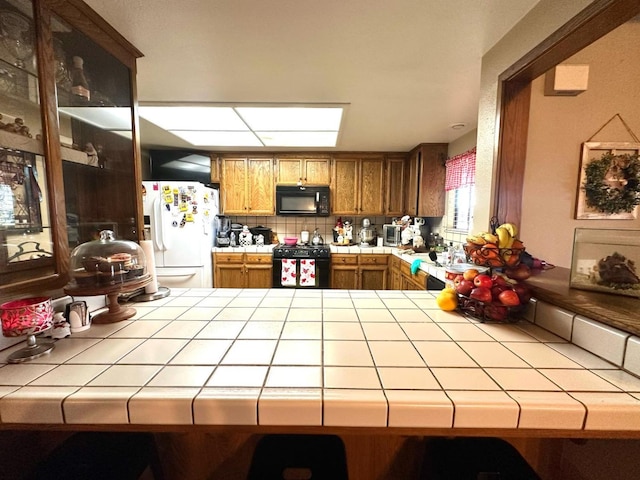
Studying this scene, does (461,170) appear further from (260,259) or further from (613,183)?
(260,259)

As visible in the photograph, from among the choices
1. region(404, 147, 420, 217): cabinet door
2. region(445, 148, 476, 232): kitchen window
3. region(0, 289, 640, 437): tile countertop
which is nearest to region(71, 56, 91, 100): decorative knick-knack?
region(0, 289, 640, 437): tile countertop

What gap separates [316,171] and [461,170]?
5.71 ft

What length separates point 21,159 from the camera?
915 millimetres

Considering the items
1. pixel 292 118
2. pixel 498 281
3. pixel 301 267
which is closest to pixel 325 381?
pixel 498 281

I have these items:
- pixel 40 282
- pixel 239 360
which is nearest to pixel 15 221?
pixel 40 282

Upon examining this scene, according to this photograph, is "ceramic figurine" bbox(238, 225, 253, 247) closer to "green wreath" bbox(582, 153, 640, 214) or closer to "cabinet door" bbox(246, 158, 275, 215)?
"cabinet door" bbox(246, 158, 275, 215)

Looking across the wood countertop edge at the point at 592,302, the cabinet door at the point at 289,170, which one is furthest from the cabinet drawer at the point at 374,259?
the wood countertop edge at the point at 592,302

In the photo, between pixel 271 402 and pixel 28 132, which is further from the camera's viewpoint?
pixel 28 132

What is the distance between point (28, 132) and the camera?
91cm

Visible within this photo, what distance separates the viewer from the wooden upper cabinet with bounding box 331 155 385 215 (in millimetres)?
3537

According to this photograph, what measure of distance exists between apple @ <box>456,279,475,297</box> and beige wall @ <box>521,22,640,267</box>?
0.55m

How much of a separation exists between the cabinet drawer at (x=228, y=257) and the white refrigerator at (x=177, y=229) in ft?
0.86

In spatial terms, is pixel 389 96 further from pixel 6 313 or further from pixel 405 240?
pixel 6 313

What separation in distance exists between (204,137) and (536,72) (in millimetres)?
2794
